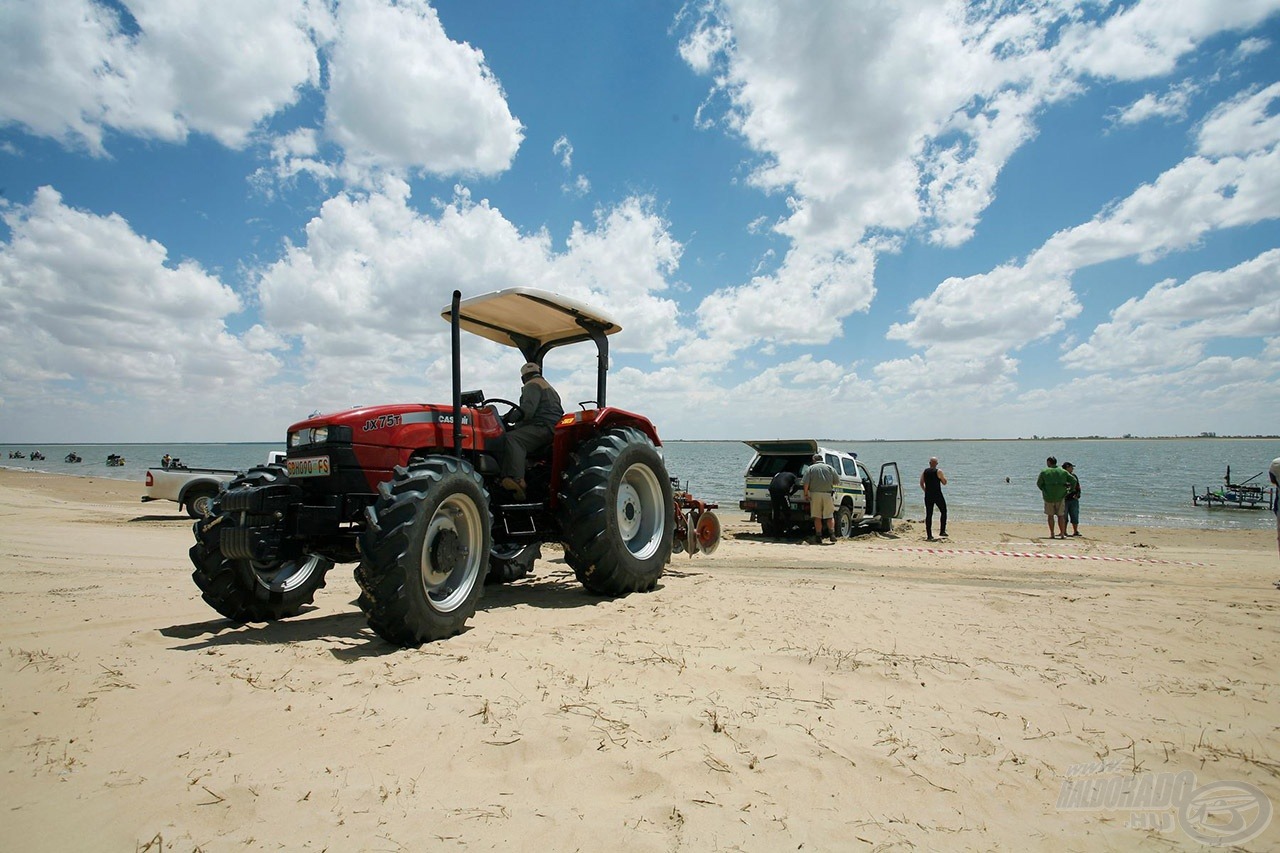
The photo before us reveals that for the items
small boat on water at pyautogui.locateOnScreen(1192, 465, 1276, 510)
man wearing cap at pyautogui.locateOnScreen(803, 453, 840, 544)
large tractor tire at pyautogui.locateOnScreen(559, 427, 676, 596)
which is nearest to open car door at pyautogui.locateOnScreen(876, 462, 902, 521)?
man wearing cap at pyautogui.locateOnScreen(803, 453, 840, 544)

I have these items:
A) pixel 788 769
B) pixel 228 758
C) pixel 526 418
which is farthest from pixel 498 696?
pixel 526 418

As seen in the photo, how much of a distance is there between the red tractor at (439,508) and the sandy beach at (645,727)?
0.31 m

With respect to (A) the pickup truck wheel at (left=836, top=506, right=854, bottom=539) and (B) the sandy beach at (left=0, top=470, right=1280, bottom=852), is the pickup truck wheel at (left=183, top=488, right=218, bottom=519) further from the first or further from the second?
(A) the pickup truck wheel at (left=836, top=506, right=854, bottom=539)

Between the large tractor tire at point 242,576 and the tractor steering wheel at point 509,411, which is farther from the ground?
the tractor steering wheel at point 509,411

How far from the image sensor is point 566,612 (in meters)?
5.18

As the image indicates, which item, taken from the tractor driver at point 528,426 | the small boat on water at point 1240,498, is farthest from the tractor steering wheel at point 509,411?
the small boat on water at point 1240,498

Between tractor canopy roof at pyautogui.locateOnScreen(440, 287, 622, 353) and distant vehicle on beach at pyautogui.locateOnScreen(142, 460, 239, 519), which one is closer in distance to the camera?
tractor canopy roof at pyautogui.locateOnScreen(440, 287, 622, 353)

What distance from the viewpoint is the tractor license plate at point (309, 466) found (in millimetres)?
4426

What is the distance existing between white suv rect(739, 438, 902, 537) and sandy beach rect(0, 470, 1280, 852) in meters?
7.27

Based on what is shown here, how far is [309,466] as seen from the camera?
177 inches

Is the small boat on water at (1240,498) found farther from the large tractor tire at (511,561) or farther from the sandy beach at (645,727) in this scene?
the large tractor tire at (511,561)

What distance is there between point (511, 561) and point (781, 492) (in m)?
7.78

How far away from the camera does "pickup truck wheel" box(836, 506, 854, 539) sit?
42.3 ft

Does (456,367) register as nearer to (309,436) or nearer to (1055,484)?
(309,436)
